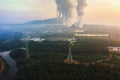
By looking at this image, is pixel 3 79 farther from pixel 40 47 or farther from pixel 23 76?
pixel 40 47

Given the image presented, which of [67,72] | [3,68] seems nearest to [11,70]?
[3,68]

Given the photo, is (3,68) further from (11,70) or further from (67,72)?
(67,72)

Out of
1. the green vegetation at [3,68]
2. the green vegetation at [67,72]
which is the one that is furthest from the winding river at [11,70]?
the green vegetation at [67,72]

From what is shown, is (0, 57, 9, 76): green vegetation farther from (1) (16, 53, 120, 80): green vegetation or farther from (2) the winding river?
(1) (16, 53, 120, 80): green vegetation

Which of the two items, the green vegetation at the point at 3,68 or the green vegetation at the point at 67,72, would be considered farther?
the green vegetation at the point at 3,68

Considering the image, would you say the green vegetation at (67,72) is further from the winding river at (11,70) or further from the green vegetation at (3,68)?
the green vegetation at (3,68)

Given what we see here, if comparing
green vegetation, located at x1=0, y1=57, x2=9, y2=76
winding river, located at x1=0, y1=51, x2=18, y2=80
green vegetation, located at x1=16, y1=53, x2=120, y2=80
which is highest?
green vegetation, located at x1=16, y1=53, x2=120, y2=80

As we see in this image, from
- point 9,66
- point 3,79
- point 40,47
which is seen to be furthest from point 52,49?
point 3,79

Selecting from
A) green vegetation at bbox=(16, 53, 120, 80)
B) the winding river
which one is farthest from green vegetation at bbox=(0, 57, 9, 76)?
green vegetation at bbox=(16, 53, 120, 80)

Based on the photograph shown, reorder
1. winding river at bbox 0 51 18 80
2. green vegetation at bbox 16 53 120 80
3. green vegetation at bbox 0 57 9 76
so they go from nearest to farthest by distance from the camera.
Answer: green vegetation at bbox 16 53 120 80 < winding river at bbox 0 51 18 80 < green vegetation at bbox 0 57 9 76

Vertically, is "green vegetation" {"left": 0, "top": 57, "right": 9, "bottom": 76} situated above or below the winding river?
above

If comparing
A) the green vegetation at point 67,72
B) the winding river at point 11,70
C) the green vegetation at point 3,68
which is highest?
the green vegetation at point 67,72
